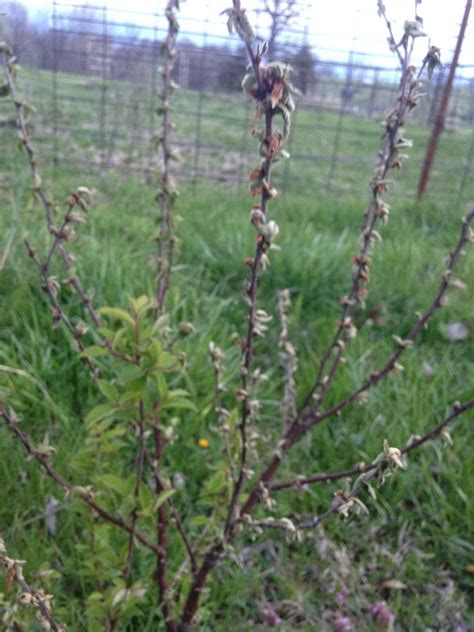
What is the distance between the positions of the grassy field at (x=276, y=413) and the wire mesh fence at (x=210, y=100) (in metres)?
0.76

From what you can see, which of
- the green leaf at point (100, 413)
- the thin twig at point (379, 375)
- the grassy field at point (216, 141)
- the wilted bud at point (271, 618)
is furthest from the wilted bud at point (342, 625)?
the grassy field at point (216, 141)

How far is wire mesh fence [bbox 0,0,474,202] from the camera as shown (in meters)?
4.82

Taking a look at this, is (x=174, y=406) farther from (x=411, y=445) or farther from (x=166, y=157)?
(x=166, y=157)

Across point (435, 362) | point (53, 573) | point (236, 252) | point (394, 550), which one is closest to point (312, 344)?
point (435, 362)

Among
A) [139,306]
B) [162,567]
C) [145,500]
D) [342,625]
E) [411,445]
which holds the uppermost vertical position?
[139,306]

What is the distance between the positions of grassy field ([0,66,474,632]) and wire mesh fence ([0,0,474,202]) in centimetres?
76

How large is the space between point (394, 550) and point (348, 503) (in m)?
0.98

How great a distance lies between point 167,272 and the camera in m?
1.70

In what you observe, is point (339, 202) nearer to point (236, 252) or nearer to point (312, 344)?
point (236, 252)

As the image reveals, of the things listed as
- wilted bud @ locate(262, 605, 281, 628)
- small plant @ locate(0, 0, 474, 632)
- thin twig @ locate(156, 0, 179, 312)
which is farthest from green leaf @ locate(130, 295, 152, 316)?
wilted bud @ locate(262, 605, 281, 628)

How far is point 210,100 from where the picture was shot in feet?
24.6

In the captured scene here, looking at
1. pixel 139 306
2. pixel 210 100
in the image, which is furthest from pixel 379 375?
pixel 210 100

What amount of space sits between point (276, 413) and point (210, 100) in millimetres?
5757

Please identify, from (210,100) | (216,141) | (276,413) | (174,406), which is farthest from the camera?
(216,141)
